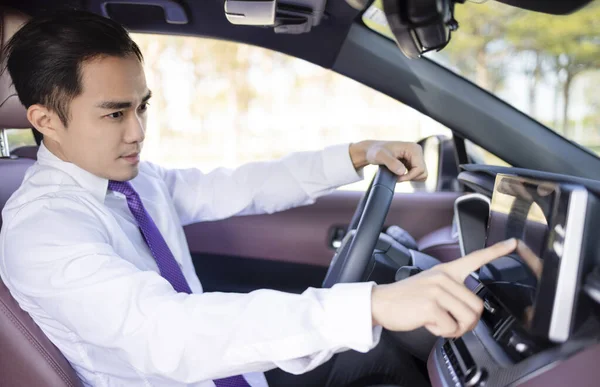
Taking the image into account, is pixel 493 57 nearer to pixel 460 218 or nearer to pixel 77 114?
pixel 460 218

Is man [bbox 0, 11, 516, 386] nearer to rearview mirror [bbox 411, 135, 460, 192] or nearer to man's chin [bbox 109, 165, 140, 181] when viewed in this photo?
man's chin [bbox 109, 165, 140, 181]

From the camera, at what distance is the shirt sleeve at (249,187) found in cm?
184

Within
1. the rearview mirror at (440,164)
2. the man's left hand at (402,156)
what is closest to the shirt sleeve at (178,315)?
the man's left hand at (402,156)

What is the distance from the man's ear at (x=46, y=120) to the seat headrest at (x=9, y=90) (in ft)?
0.80

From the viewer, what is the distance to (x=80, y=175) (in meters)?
1.34

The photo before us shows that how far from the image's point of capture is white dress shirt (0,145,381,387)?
0.87 meters

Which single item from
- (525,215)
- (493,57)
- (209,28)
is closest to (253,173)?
(209,28)

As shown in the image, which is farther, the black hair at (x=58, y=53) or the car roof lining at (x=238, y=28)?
the car roof lining at (x=238, y=28)

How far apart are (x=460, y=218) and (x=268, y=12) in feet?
2.47

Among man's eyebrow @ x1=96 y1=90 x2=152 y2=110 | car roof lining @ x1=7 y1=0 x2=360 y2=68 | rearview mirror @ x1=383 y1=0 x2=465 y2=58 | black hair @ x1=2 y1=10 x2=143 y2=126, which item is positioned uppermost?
rearview mirror @ x1=383 y1=0 x2=465 y2=58

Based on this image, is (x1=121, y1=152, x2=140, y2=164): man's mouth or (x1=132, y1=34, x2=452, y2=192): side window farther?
(x1=132, y1=34, x2=452, y2=192): side window

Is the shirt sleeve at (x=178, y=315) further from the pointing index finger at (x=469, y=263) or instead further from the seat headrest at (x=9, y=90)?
the seat headrest at (x=9, y=90)

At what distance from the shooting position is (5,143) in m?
Answer: 1.78

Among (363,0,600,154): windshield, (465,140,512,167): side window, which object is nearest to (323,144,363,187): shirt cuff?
(465,140,512,167): side window
